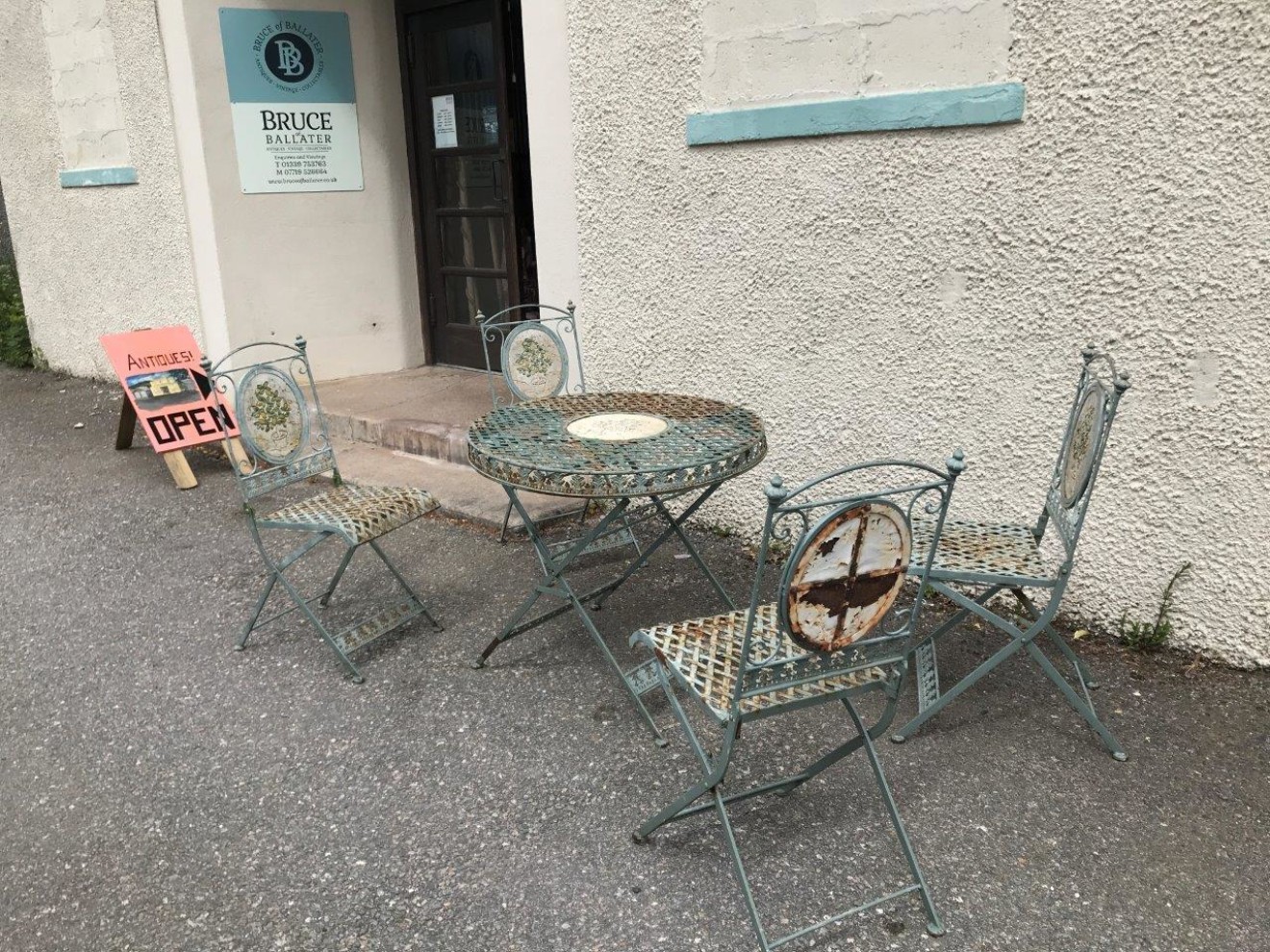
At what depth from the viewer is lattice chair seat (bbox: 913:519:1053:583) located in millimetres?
2803

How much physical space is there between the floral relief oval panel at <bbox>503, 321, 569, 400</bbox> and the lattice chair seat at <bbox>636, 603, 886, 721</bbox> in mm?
2145

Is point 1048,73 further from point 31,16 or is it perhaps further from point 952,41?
point 31,16

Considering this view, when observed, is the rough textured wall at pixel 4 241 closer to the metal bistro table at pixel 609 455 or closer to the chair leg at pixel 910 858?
the metal bistro table at pixel 609 455

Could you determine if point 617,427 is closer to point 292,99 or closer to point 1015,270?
point 1015,270

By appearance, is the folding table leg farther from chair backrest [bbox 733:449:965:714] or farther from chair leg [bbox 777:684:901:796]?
chair backrest [bbox 733:449:965:714]

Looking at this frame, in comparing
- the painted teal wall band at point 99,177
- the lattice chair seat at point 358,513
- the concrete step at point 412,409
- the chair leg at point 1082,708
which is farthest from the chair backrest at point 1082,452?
the painted teal wall band at point 99,177

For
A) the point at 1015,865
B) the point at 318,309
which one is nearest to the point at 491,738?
the point at 1015,865

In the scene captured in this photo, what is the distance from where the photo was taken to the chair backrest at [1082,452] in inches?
99.0

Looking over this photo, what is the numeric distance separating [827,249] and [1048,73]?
989mm

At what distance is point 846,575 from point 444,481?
3.59m

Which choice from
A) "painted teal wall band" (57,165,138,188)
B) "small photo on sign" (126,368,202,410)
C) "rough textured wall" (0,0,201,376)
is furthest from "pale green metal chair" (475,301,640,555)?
"painted teal wall band" (57,165,138,188)

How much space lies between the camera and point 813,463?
13.8ft

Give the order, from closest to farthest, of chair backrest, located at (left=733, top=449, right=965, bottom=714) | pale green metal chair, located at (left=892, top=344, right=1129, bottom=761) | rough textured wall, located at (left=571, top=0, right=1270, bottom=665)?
chair backrest, located at (left=733, top=449, right=965, bottom=714) → pale green metal chair, located at (left=892, top=344, right=1129, bottom=761) → rough textured wall, located at (left=571, top=0, right=1270, bottom=665)

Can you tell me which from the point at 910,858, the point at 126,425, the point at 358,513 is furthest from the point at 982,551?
the point at 126,425
